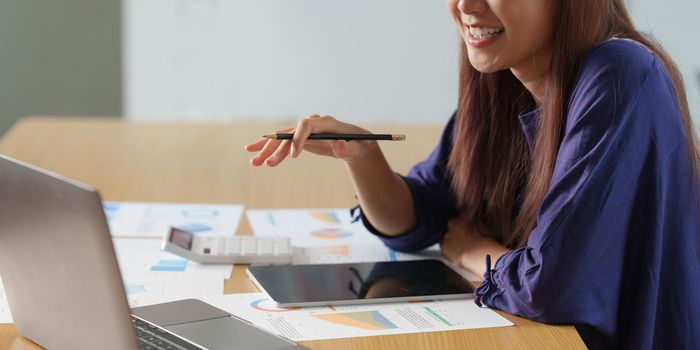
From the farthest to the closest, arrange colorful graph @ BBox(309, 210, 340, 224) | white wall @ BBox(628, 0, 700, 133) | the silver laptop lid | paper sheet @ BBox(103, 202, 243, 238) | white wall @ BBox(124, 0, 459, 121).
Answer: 1. white wall @ BBox(124, 0, 459, 121)
2. white wall @ BBox(628, 0, 700, 133)
3. colorful graph @ BBox(309, 210, 340, 224)
4. paper sheet @ BBox(103, 202, 243, 238)
5. the silver laptop lid

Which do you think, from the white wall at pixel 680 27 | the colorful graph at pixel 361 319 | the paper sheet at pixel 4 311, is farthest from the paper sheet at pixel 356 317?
the white wall at pixel 680 27

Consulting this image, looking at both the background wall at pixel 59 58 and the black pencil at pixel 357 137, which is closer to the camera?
the black pencil at pixel 357 137

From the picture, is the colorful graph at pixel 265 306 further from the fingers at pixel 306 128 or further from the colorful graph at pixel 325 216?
the colorful graph at pixel 325 216

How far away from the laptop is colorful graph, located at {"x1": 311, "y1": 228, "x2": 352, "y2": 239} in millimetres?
511

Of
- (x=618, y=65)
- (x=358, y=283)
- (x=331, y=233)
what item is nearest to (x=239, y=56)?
(x=331, y=233)

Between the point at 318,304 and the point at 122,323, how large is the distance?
41 centimetres

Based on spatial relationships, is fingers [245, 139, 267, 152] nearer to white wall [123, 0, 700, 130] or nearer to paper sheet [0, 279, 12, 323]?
paper sheet [0, 279, 12, 323]

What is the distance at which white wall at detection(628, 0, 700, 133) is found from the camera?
360 centimetres

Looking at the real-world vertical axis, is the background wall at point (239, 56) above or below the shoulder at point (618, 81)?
below

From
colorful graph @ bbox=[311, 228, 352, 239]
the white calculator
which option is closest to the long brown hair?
colorful graph @ bbox=[311, 228, 352, 239]

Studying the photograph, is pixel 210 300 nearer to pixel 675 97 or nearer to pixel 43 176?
pixel 43 176

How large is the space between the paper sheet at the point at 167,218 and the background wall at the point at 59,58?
7.92 ft

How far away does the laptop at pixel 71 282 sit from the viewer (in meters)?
0.91

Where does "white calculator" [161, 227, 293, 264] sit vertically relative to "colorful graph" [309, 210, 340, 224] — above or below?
above
